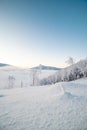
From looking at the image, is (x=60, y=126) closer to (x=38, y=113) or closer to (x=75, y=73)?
(x=38, y=113)

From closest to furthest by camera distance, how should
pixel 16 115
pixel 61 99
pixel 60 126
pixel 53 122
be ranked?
pixel 60 126, pixel 53 122, pixel 16 115, pixel 61 99

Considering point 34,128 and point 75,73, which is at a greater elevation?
point 75,73

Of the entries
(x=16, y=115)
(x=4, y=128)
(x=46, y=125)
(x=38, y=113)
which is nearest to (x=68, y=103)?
(x=38, y=113)

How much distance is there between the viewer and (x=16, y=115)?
11.6 meters

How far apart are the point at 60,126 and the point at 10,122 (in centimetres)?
420

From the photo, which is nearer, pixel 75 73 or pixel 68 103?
pixel 68 103

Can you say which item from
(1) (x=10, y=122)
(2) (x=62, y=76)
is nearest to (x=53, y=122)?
(1) (x=10, y=122)

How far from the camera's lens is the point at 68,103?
44.3 ft

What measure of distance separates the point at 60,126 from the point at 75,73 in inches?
1905

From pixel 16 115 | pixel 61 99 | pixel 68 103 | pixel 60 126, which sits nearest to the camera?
pixel 60 126

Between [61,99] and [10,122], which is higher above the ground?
[61,99]

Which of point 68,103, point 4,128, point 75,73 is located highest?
point 75,73

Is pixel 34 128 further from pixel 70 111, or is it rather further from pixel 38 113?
pixel 70 111

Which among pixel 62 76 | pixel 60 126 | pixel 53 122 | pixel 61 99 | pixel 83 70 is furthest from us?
pixel 62 76
